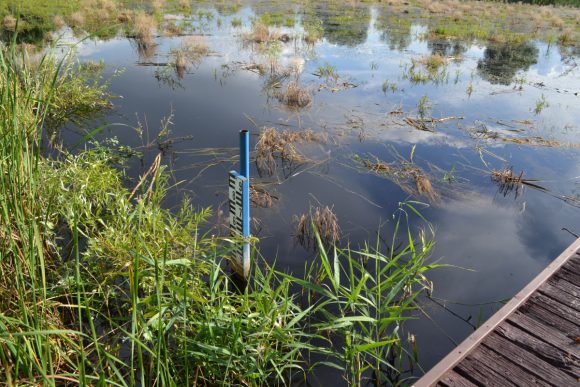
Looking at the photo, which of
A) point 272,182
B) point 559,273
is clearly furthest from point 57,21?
point 559,273

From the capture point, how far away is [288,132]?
716 centimetres

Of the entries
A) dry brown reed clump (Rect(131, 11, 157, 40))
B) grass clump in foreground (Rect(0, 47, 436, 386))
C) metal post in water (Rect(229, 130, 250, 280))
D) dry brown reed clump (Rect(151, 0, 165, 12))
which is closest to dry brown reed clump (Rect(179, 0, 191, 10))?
dry brown reed clump (Rect(151, 0, 165, 12))

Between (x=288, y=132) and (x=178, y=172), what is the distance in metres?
2.18

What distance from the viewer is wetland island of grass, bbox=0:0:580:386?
247 cm

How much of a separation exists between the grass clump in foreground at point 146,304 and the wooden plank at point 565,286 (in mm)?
1323

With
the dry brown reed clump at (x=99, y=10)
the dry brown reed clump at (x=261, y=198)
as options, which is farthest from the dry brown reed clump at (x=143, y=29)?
the dry brown reed clump at (x=261, y=198)

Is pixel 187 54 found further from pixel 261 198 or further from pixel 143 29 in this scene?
pixel 261 198

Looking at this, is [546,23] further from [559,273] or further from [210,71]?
[559,273]

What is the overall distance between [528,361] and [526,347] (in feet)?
0.47

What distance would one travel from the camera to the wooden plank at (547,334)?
3.00 meters

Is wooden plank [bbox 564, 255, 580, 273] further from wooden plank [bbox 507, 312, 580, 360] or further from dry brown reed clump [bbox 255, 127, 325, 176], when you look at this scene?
dry brown reed clump [bbox 255, 127, 325, 176]

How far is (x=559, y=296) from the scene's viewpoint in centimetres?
357

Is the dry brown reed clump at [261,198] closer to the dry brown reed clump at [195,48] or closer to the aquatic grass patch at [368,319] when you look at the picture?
the aquatic grass patch at [368,319]

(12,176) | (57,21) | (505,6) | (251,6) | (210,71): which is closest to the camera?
(12,176)
